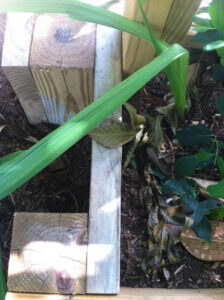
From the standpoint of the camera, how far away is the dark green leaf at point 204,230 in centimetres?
86

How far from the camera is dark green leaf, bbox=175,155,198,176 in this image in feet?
2.91

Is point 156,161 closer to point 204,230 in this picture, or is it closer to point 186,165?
point 186,165

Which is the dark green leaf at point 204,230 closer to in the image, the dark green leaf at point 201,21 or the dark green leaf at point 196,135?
the dark green leaf at point 196,135

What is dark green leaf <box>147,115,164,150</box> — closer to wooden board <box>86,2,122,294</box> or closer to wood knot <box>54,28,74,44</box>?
wooden board <box>86,2,122,294</box>

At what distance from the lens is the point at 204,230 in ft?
2.84

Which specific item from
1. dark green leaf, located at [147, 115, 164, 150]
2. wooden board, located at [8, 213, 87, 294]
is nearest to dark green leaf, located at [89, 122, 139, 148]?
dark green leaf, located at [147, 115, 164, 150]

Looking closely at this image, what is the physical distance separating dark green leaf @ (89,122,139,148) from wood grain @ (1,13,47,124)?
251mm

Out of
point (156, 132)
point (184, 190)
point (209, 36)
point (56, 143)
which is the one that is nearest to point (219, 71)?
point (209, 36)

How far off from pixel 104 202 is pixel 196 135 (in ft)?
1.17

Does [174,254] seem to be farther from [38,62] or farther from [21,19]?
[21,19]

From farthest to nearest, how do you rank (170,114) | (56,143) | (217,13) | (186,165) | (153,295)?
(170,114), (186,165), (153,295), (217,13), (56,143)

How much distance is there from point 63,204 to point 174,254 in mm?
421

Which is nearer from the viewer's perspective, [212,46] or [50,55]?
[212,46]

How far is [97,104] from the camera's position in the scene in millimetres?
557
